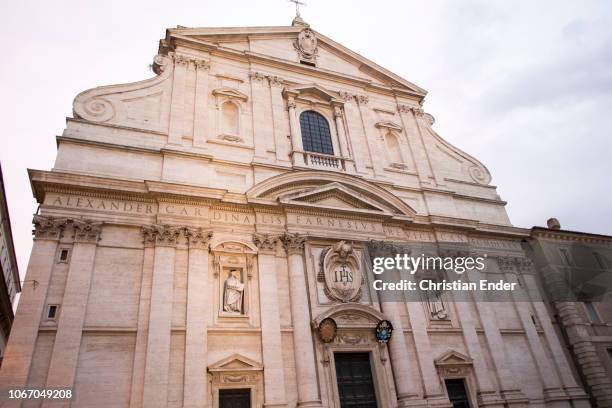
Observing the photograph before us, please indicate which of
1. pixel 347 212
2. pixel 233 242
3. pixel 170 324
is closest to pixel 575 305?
pixel 347 212

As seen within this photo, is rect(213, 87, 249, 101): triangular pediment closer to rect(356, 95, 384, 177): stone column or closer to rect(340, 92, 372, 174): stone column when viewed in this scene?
rect(340, 92, 372, 174): stone column

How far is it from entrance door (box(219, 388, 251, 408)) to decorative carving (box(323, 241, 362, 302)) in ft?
12.6

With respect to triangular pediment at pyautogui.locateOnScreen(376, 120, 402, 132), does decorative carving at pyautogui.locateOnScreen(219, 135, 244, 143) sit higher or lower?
lower

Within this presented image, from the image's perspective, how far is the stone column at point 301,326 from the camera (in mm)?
11655

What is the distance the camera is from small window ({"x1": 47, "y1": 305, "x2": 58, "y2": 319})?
10547 mm

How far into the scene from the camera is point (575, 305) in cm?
1745

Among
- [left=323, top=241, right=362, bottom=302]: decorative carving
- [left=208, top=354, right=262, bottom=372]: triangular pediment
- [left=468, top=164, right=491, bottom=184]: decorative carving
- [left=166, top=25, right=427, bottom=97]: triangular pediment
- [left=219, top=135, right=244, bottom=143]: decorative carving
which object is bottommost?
[left=208, top=354, right=262, bottom=372]: triangular pediment

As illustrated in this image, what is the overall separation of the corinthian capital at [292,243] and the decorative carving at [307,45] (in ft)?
31.1

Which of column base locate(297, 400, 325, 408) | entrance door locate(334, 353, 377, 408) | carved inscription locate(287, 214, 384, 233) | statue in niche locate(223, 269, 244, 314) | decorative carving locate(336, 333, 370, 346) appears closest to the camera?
column base locate(297, 400, 325, 408)

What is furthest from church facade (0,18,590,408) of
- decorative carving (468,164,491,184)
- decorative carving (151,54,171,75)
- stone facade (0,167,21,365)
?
stone facade (0,167,21,365)

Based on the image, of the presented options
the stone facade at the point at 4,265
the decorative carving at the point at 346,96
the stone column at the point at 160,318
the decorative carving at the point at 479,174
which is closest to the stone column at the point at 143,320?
the stone column at the point at 160,318

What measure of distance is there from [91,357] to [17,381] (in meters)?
1.52

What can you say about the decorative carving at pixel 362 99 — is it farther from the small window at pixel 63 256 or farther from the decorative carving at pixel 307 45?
the small window at pixel 63 256

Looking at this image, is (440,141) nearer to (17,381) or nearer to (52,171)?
(52,171)
